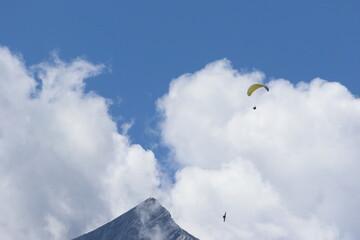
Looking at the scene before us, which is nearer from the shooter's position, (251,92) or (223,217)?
(223,217)

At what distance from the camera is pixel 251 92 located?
166 m

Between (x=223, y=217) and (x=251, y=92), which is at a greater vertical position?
(x=251, y=92)

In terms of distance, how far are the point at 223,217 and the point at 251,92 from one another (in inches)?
1671

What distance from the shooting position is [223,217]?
5684 inches
